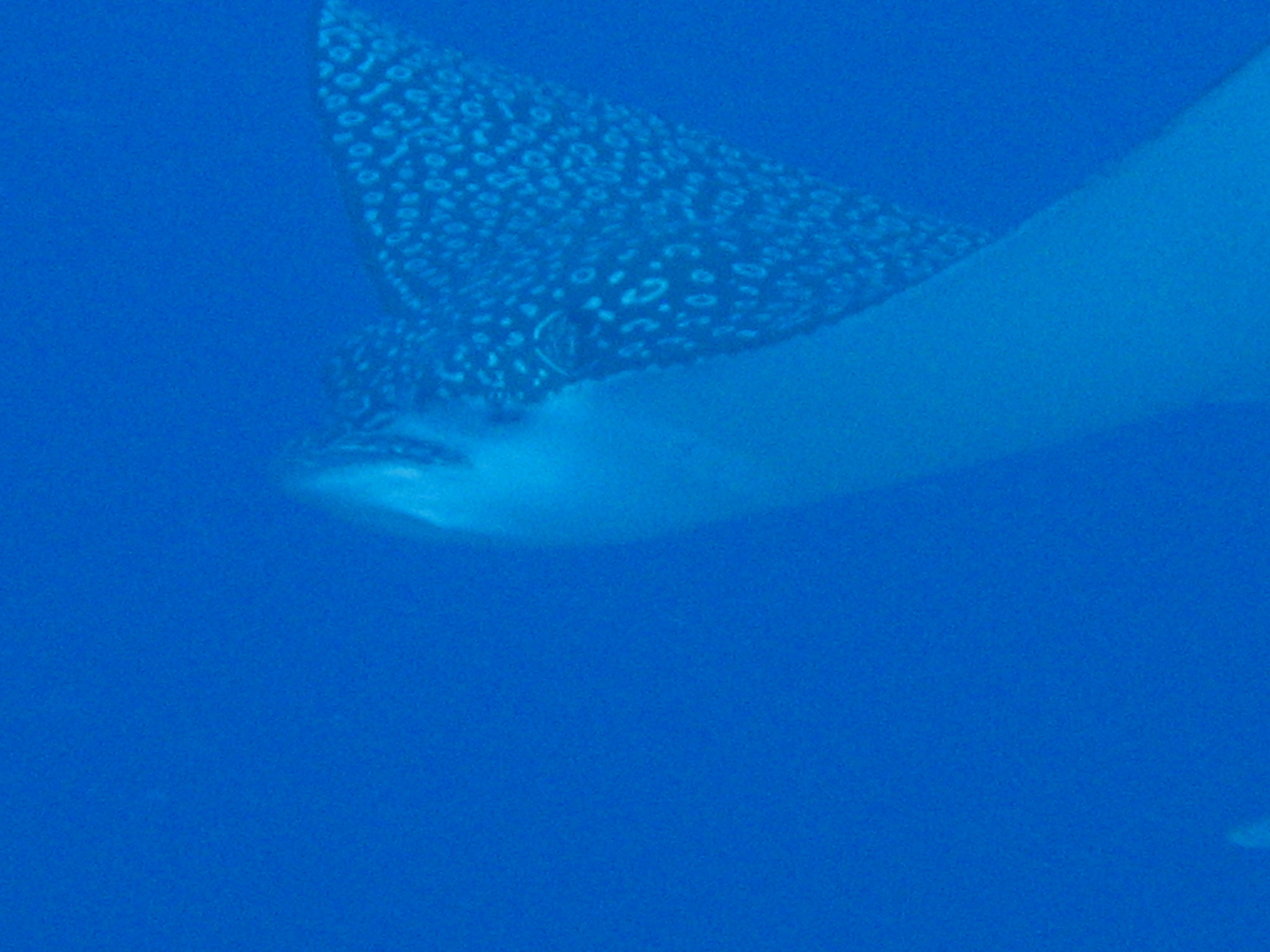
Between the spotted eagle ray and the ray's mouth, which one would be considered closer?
the spotted eagle ray

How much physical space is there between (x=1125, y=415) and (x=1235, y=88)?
114cm

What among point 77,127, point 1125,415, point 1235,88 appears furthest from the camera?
point 77,127

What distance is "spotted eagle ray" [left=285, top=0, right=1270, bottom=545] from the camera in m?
2.99

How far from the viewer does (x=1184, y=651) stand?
10438 millimetres

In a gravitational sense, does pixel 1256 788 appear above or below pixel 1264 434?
below

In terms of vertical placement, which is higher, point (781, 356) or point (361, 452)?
point (781, 356)

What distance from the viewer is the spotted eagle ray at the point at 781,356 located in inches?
118

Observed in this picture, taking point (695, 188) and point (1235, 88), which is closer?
point (1235, 88)

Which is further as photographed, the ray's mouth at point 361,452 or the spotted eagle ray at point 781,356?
the ray's mouth at point 361,452

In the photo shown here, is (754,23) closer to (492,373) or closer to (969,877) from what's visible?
(969,877)

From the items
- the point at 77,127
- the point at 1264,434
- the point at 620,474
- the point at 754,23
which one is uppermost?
the point at 754,23

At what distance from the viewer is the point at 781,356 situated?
10.3ft

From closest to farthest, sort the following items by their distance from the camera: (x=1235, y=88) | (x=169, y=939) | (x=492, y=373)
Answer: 1. (x=1235, y=88)
2. (x=492, y=373)
3. (x=169, y=939)

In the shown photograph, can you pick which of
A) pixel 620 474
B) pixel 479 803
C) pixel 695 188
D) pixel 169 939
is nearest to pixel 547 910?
pixel 479 803
